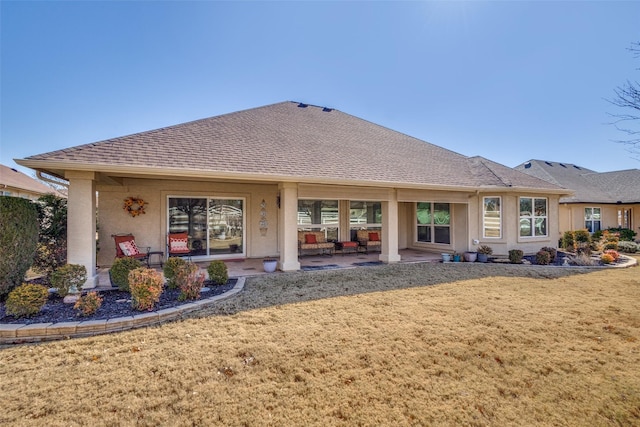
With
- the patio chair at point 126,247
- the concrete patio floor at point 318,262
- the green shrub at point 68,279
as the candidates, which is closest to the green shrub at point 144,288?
the green shrub at point 68,279

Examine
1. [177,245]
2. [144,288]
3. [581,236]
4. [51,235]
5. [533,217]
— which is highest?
[533,217]

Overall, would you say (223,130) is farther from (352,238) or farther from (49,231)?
(352,238)

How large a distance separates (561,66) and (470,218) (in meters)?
6.29

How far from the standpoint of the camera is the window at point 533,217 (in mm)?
12328

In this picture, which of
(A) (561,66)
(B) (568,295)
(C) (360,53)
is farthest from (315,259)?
(A) (561,66)

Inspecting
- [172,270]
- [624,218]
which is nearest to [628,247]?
[624,218]

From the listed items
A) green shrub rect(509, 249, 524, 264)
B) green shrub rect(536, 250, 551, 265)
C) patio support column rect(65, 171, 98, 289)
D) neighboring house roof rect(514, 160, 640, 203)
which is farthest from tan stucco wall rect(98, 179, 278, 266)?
neighboring house roof rect(514, 160, 640, 203)

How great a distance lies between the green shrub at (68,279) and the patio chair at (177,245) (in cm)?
339

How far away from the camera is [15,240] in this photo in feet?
19.1

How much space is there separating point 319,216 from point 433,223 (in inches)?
211

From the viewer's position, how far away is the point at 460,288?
7367 millimetres

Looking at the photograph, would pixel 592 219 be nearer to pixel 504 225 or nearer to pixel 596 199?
pixel 596 199

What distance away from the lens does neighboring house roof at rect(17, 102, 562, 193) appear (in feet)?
23.4

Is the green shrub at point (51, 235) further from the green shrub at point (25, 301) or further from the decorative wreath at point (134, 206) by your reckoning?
the green shrub at point (25, 301)
